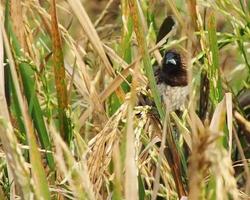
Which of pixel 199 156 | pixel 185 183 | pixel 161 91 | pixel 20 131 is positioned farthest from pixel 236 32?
pixel 199 156

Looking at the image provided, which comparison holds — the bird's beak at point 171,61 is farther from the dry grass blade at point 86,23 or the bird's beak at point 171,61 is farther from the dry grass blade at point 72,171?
the dry grass blade at point 72,171

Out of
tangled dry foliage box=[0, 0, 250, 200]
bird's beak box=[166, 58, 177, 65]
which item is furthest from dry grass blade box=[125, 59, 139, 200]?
bird's beak box=[166, 58, 177, 65]

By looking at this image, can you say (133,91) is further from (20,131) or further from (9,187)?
(20,131)

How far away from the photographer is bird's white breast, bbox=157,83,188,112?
1.69m

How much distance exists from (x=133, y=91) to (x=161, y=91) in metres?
0.49

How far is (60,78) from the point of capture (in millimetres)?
1630

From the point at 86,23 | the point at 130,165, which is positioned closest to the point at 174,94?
the point at 86,23

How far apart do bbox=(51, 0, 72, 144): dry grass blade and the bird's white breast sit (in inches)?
8.2

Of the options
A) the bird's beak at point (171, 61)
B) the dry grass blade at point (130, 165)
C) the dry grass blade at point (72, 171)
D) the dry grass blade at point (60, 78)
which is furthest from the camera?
the bird's beak at point (171, 61)

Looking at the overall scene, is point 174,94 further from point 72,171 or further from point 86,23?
point 72,171

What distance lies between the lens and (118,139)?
1390 mm

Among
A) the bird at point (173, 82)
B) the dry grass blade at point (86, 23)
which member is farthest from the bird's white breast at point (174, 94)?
the dry grass blade at point (86, 23)

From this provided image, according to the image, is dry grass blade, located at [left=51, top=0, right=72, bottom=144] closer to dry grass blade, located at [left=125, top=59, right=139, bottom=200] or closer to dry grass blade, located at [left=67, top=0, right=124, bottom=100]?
dry grass blade, located at [left=67, top=0, right=124, bottom=100]

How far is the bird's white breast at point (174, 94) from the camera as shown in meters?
1.69
